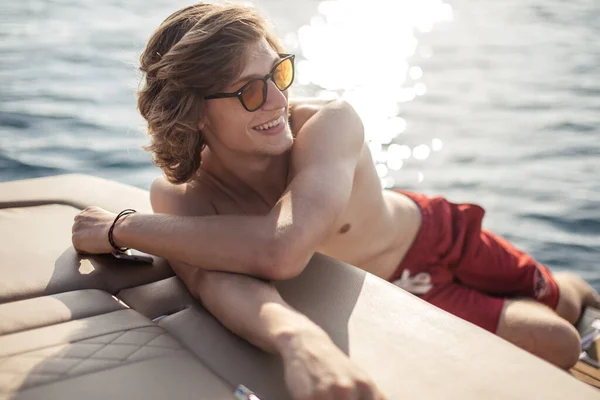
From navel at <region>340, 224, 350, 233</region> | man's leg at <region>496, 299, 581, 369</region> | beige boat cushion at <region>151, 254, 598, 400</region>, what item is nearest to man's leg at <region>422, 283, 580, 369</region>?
man's leg at <region>496, 299, 581, 369</region>

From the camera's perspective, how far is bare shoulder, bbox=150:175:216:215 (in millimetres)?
1995

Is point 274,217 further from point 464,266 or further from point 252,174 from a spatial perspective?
point 464,266

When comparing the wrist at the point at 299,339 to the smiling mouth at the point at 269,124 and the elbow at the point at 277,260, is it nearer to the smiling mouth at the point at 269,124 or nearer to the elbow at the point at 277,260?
the elbow at the point at 277,260

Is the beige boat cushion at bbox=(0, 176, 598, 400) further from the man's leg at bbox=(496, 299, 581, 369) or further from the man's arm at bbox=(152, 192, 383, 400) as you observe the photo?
the man's leg at bbox=(496, 299, 581, 369)

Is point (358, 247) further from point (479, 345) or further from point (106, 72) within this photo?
point (106, 72)

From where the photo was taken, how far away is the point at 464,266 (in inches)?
94.7

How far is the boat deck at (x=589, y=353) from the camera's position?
7.06ft

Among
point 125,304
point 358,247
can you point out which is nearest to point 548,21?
point 358,247

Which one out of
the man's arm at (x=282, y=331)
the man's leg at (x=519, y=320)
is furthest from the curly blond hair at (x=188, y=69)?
the man's leg at (x=519, y=320)

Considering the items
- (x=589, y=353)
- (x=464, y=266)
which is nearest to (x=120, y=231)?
(x=464, y=266)

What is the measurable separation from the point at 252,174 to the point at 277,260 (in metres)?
0.49

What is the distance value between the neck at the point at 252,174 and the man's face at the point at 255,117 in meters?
0.06

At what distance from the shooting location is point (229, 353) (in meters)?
1.52

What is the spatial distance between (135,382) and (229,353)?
8.6 inches
